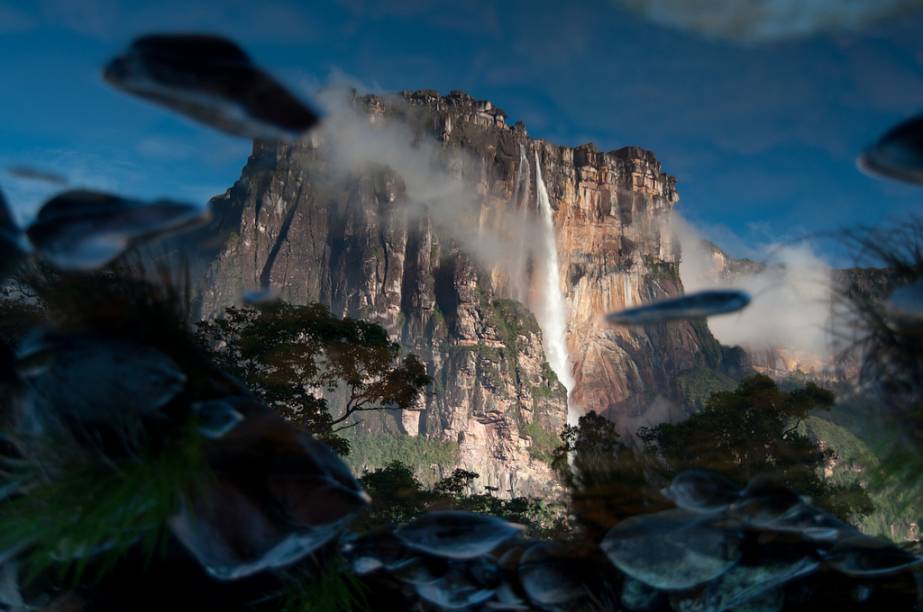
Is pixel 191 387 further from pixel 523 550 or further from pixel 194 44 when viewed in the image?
pixel 523 550

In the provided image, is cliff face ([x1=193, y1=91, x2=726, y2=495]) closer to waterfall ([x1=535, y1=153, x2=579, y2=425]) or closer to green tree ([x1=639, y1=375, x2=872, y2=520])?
waterfall ([x1=535, y1=153, x2=579, y2=425])

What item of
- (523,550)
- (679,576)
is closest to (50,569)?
(523,550)

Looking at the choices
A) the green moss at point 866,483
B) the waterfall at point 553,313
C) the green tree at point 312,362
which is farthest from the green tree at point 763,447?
the waterfall at point 553,313

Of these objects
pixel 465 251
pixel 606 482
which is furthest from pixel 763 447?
pixel 465 251

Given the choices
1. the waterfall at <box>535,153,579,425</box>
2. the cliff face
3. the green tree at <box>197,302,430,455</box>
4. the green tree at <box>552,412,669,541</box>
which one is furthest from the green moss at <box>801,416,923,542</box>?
the waterfall at <box>535,153,579,425</box>

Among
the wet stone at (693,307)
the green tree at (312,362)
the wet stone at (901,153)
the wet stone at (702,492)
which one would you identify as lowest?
the wet stone at (702,492)

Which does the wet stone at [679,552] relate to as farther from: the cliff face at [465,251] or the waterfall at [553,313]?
the waterfall at [553,313]

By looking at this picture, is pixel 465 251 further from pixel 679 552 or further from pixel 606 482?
pixel 679 552
